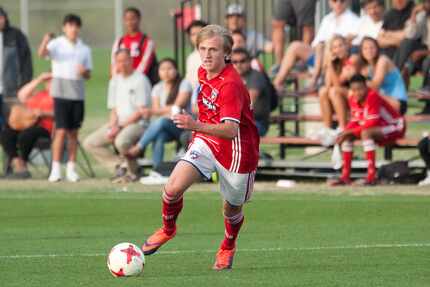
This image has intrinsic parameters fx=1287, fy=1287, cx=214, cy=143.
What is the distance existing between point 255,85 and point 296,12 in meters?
3.52

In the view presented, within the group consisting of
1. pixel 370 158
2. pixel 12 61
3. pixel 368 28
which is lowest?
pixel 370 158

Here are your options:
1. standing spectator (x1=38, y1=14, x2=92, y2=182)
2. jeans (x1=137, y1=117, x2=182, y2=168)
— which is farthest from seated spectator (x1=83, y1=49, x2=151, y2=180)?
standing spectator (x1=38, y1=14, x2=92, y2=182)

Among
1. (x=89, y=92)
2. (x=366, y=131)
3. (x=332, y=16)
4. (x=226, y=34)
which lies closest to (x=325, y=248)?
(x=226, y=34)

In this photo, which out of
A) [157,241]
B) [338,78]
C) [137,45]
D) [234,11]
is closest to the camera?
[157,241]

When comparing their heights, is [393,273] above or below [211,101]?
below

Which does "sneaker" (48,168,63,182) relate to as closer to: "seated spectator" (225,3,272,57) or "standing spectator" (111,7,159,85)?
"standing spectator" (111,7,159,85)

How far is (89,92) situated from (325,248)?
25.7 metres

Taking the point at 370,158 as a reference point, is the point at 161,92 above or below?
above

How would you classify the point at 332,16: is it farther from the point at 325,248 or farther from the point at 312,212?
the point at 325,248

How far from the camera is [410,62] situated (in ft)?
65.6

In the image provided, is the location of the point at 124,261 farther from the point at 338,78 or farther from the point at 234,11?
the point at 234,11

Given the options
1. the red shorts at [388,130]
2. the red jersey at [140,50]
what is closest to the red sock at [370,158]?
the red shorts at [388,130]

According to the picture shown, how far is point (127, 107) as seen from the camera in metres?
19.1

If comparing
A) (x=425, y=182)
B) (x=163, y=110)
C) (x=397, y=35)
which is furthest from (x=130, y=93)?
(x=425, y=182)
